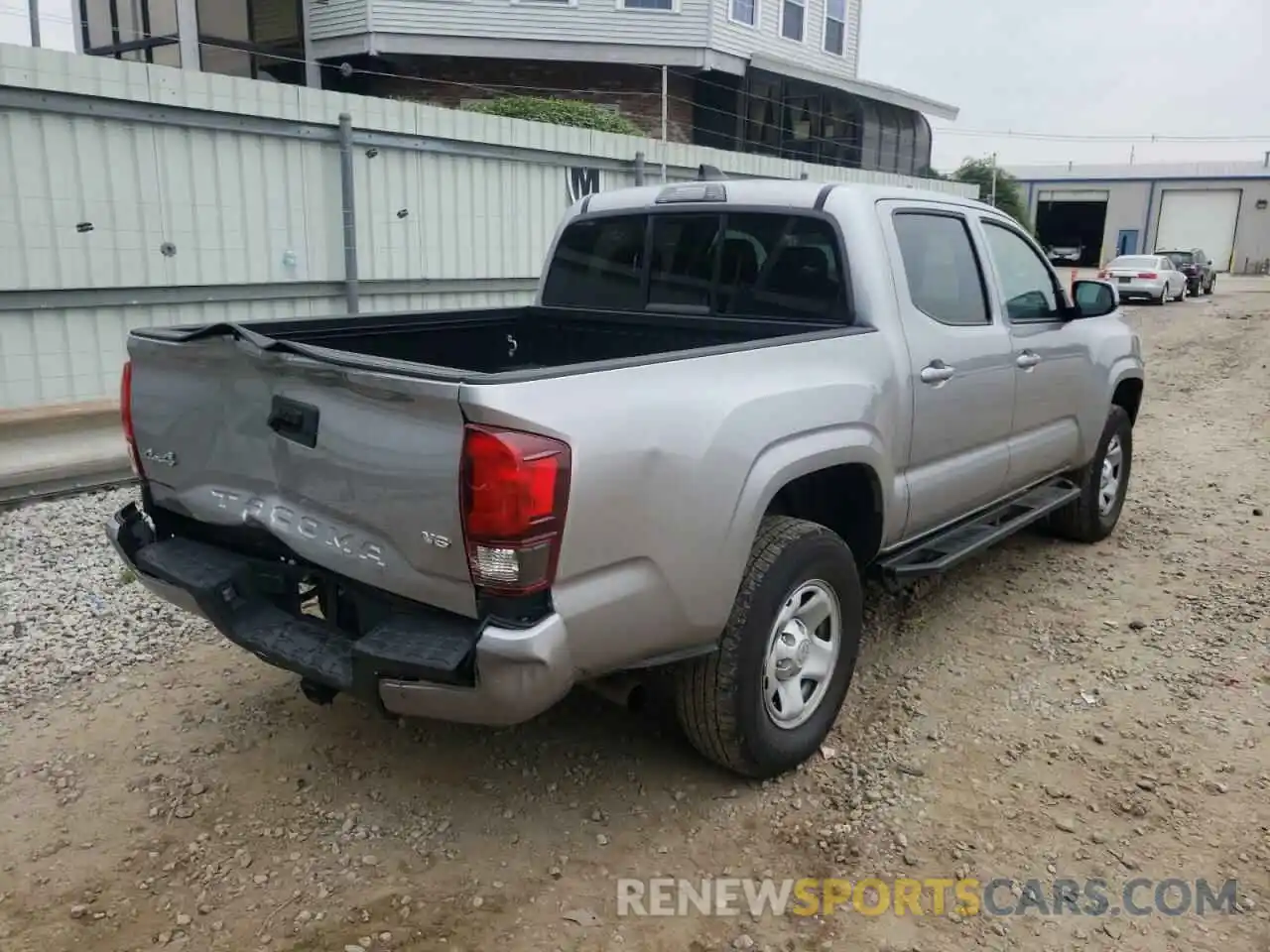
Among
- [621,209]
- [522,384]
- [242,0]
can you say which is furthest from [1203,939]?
[242,0]

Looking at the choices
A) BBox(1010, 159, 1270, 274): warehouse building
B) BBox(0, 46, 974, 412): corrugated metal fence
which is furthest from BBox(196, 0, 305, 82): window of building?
BBox(1010, 159, 1270, 274): warehouse building

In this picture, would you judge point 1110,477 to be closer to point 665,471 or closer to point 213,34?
point 665,471

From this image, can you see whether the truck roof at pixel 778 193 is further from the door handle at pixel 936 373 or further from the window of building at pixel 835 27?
the window of building at pixel 835 27

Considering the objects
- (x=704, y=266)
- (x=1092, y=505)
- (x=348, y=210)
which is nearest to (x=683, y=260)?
(x=704, y=266)

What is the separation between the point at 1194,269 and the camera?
98.3 ft

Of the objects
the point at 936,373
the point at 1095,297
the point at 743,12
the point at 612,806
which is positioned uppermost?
the point at 743,12

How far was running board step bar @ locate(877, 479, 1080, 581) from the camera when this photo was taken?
4.00 metres

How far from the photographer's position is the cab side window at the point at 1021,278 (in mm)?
4699

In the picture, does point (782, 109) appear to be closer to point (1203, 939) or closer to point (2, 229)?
point (2, 229)

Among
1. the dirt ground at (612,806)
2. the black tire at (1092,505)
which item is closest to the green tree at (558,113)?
the black tire at (1092,505)

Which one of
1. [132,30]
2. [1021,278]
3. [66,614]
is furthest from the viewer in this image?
[132,30]

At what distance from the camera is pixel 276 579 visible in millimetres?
3109

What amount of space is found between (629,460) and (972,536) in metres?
2.39

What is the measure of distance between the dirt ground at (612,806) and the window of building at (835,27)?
2195 cm
